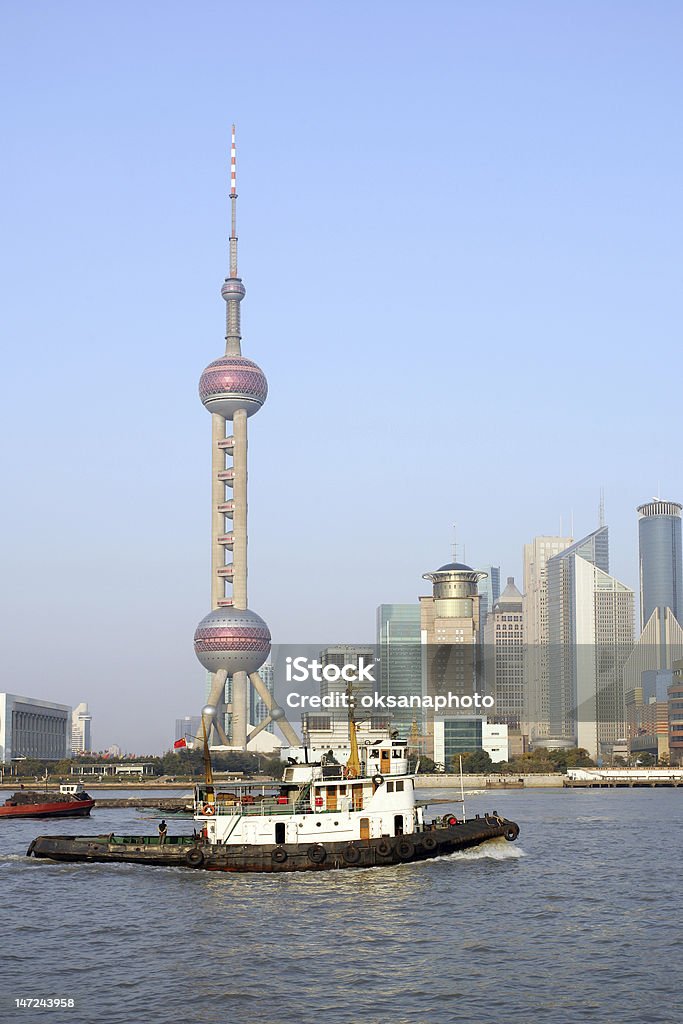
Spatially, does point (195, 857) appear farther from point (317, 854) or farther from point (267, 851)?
point (317, 854)

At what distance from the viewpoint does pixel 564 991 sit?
41.3 meters

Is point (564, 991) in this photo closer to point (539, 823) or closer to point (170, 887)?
point (170, 887)

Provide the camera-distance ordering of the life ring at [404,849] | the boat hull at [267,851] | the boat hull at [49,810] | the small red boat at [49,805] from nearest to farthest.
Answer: the boat hull at [267,851] → the life ring at [404,849] → the boat hull at [49,810] → the small red boat at [49,805]

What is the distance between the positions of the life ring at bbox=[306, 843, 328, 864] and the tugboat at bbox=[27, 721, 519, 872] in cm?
5

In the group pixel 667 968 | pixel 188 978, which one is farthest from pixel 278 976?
pixel 667 968

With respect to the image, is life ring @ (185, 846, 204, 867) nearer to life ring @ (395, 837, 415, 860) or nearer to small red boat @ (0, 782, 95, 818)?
life ring @ (395, 837, 415, 860)

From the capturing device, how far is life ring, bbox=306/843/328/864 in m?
65.7

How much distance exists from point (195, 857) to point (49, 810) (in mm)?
65071

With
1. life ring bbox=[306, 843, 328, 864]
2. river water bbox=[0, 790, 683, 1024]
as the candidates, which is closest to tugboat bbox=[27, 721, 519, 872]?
life ring bbox=[306, 843, 328, 864]

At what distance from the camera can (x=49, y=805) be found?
5064 inches

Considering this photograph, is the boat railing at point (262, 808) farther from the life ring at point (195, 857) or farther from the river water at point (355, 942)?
the river water at point (355, 942)

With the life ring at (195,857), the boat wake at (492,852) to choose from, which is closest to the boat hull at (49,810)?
the life ring at (195,857)

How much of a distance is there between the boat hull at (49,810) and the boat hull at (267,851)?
5110cm

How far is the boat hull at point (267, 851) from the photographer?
217ft
